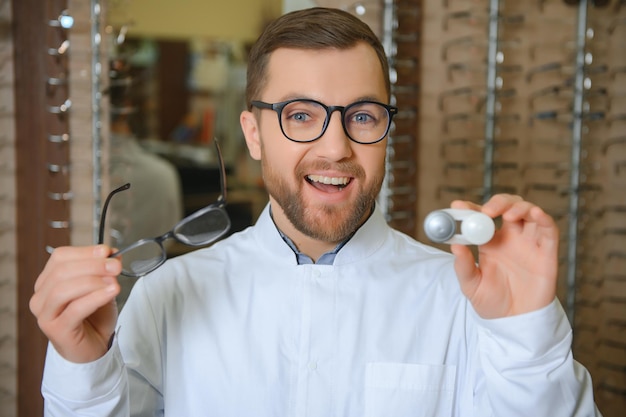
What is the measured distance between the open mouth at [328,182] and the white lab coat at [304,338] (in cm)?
11

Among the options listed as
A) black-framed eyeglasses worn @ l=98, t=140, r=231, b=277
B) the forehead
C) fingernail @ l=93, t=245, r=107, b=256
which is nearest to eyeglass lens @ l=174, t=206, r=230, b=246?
black-framed eyeglasses worn @ l=98, t=140, r=231, b=277

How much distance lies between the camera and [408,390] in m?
1.11

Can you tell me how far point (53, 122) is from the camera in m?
1.80

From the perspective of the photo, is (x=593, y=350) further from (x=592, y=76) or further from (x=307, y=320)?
(x=307, y=320)

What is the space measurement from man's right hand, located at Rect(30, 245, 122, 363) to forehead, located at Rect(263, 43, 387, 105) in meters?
0.40

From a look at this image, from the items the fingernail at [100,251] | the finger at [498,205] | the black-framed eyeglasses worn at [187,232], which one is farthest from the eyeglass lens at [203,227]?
the finger at [498,205]

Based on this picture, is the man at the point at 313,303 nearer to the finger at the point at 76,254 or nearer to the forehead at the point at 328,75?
the forehead at the point at 328,75

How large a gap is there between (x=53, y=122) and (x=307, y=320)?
1017mm

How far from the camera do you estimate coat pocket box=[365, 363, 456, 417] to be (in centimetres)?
110

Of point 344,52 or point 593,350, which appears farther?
point 593,350

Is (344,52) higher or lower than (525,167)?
higher

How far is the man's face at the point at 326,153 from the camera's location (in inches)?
42.9

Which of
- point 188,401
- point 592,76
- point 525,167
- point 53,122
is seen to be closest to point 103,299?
point 188,401

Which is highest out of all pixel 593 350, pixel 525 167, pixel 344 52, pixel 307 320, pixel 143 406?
pixel 344 52
